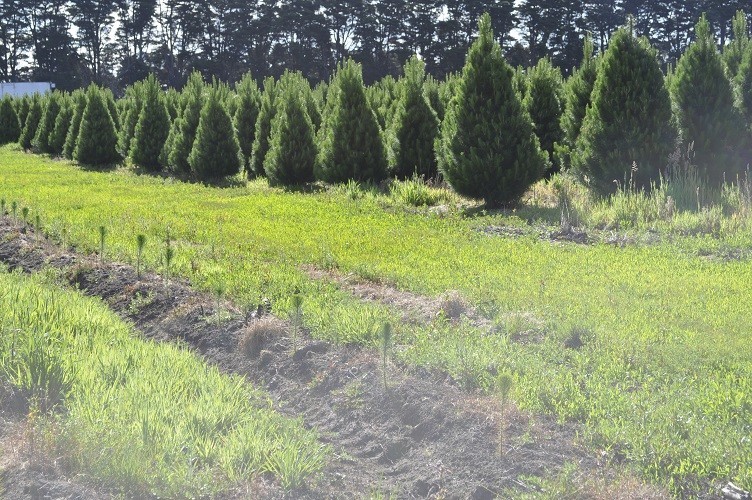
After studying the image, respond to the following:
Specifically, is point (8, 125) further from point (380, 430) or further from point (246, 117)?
point (380, 430)

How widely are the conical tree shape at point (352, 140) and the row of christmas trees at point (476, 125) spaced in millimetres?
28

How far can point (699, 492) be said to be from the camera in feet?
12.3

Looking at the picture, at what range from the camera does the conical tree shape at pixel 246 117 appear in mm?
20469

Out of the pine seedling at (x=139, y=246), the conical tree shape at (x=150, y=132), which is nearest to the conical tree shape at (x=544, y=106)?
the pine seedling at (x=139, y=246)

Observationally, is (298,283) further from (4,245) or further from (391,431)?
(4,245)

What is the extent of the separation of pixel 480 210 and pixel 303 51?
40.7 metres

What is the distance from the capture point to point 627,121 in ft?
39.7

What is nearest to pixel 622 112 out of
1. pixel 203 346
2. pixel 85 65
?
pixel 203 346

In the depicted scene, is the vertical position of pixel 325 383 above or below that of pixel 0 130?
below

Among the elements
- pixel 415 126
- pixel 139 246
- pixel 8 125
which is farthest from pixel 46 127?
pixel 139 246

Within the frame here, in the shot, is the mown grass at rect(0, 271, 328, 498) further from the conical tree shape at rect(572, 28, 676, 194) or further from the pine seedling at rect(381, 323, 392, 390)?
the conical tree shape at rect(572, 28, 676, 194)

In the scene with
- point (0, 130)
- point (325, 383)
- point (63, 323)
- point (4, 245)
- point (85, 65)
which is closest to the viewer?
point (325, 383)

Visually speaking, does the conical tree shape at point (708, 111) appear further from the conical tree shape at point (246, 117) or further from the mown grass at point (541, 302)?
the conical tree shape at point (246, 117)

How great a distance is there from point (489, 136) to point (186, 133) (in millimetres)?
10568
